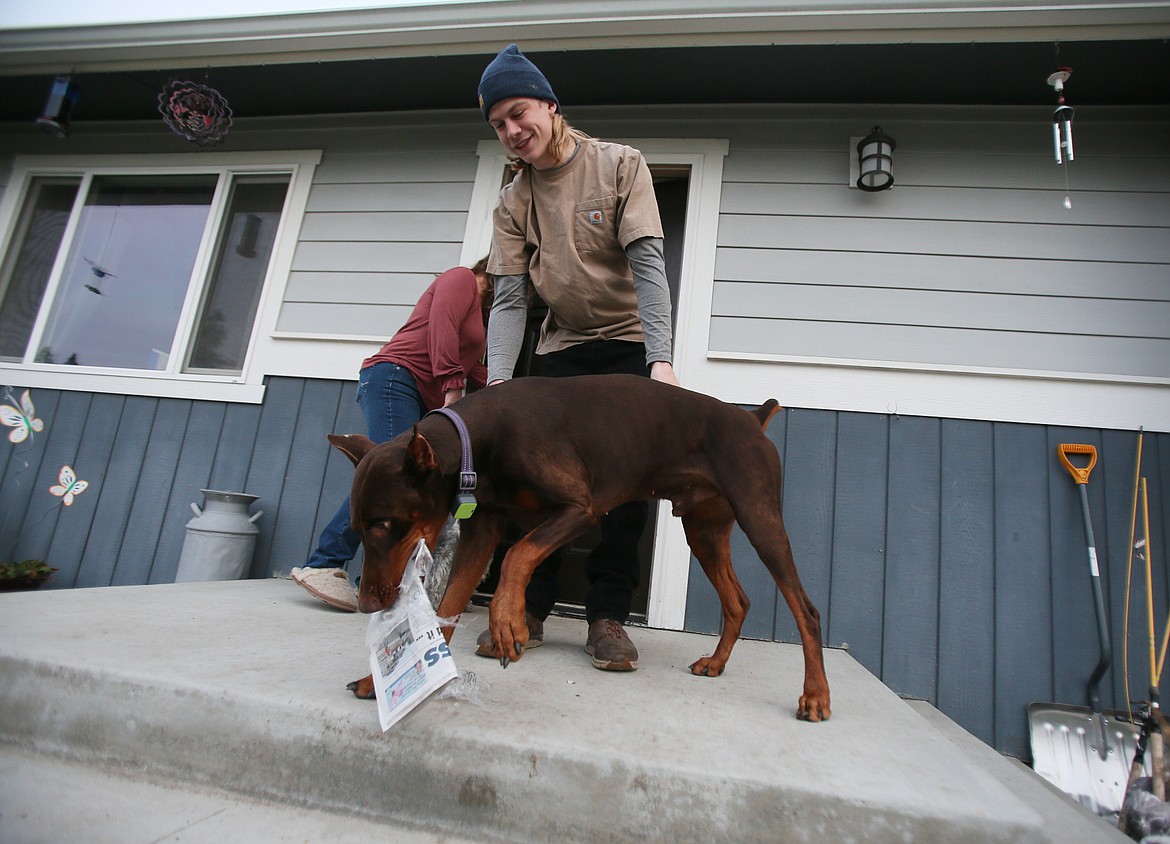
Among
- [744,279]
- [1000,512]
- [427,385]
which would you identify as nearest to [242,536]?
[427,385]

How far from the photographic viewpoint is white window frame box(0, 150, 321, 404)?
4051 mm

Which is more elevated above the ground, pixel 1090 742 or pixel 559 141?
pixel 559 141

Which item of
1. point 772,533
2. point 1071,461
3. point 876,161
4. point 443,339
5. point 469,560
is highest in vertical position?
point 876,161

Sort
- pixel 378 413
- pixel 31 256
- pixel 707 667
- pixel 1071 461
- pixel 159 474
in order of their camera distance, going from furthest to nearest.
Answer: pixel 31 256
pixel 159 474
pixel 1071 461
pixel 378 413
pixel 707 667

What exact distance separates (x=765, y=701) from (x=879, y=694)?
560 millimetres

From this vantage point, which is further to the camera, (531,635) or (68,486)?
(68,486)

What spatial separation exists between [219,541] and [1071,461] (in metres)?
4.56

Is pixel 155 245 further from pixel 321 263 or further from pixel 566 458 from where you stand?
pixel 566 458

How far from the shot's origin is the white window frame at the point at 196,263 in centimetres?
405

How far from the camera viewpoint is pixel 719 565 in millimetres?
2205

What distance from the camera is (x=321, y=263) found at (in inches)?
163

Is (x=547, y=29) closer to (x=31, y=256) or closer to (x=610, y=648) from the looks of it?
(x=610, y=648)

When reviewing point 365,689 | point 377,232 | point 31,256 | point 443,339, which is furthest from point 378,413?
point 31,256

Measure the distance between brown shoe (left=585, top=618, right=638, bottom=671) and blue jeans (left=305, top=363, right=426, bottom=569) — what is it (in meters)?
1.34
